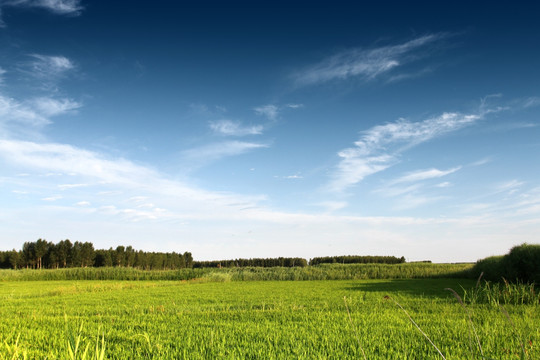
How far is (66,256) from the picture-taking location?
8112 cm

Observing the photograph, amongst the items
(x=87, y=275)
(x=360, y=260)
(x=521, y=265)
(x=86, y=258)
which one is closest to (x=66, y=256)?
(x=86, y=258)

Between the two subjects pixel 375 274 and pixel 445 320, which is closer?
pixel 445 320

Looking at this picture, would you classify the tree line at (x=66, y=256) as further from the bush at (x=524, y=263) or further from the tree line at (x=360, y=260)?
the bush at (x=524, y=263)

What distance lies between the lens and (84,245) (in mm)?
84500

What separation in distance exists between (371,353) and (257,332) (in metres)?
1.97

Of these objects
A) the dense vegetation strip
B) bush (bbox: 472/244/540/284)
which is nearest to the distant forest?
the dense vegetation strip

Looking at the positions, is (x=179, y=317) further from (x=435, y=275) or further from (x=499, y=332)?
(x=435, y=275)

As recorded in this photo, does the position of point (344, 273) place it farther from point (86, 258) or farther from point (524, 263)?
point (86, 258)

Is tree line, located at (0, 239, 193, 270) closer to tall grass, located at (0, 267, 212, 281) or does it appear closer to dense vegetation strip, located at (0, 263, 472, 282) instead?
tall grass, located at (0, 267, 212, 281)

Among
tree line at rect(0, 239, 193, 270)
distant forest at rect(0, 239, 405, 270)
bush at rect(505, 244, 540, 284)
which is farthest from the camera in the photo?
tree line at rect(0, 239, 193, 270)

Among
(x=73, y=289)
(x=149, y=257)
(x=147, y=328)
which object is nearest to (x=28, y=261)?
(x=149, y=257)

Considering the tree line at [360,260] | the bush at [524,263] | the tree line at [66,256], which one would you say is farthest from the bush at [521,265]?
the tree line at [66,256]

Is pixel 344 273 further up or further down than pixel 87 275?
further up

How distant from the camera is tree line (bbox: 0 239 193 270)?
80250mm
